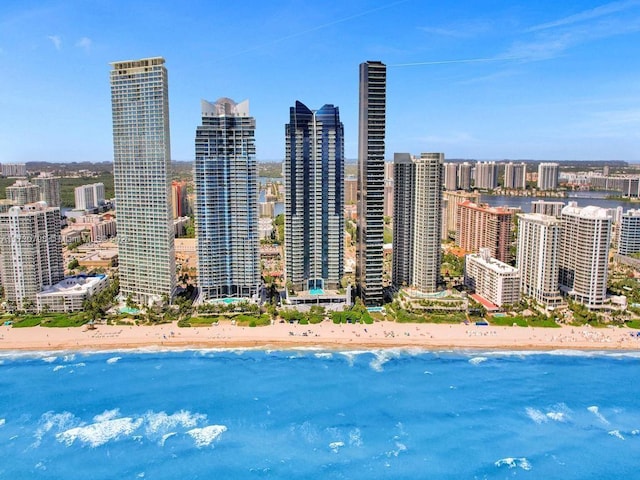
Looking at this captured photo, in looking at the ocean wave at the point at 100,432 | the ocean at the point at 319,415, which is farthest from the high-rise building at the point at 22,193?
the ocean wave at the point at 100,432

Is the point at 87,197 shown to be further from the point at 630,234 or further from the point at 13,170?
the point at 630,234

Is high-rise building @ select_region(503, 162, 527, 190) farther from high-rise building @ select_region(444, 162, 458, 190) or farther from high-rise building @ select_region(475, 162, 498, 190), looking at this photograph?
high-rise building @ select_region(444, 162, 458, 190)

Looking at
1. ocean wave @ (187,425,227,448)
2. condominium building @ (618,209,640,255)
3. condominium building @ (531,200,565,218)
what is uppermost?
condominium building @ (531,200,565,218)

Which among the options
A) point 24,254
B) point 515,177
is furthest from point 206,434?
point 515,177

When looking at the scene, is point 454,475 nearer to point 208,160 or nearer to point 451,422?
point 451,422

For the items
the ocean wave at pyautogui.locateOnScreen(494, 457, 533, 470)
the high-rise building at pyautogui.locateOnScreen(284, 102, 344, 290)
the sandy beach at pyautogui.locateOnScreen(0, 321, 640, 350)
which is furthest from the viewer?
the high-rise building at pyautogui.locateOnScreen(284, 102, 344, 290)

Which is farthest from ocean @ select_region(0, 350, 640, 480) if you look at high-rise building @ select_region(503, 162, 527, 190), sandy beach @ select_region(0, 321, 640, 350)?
high-rise building @ select_region(503, 162, 527, 190)

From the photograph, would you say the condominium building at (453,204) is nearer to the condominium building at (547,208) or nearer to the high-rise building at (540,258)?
the condominium building at (547,208)
